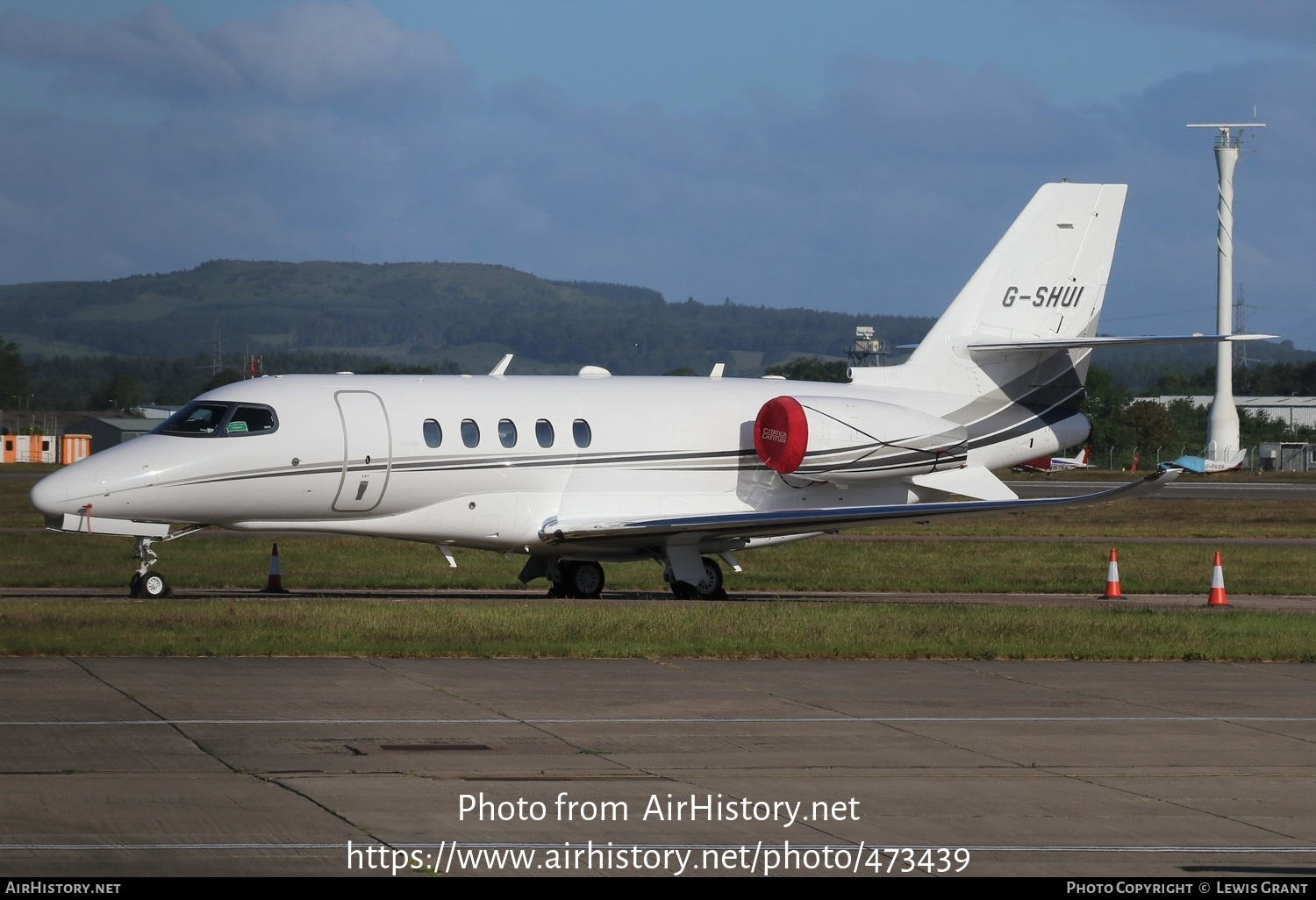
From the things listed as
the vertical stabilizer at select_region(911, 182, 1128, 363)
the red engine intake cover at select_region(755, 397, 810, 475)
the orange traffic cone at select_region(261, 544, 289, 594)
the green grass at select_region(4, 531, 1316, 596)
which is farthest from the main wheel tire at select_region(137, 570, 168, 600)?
the vertical stabilizer at select_region(911, 182, 1128, 363)

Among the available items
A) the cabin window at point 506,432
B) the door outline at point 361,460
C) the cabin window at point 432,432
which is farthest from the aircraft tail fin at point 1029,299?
the door outline at point 361,460

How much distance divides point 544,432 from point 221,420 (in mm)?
4708

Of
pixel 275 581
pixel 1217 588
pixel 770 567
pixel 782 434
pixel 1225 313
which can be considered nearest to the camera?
pixel 782 434

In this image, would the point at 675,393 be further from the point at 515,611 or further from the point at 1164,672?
the point at 1164,672

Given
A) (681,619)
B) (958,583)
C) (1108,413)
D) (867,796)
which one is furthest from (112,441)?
(867,796)

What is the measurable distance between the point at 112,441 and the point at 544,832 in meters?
103

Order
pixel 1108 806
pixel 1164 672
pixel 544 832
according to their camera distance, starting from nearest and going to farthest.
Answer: pixel 544 832 < pixel 1108 806 < pixel 1164 672

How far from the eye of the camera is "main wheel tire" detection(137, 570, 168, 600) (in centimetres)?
2191

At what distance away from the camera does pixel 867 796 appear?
10.5 m

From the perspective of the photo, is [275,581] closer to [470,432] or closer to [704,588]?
[470,432]

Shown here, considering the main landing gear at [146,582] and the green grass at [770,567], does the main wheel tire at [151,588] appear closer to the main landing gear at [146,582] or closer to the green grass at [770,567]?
the main landing gear at [146,582]

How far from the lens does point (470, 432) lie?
2386cm

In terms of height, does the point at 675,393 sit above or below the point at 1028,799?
above

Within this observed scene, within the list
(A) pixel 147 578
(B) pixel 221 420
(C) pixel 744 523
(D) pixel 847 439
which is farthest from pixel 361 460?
(D) pixel 847 439
